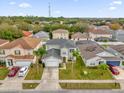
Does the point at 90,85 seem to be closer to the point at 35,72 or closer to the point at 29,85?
the point at 29,85

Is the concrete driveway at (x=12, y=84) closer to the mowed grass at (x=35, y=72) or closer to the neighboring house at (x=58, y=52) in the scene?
the mowed grass at (x=35, y=72)

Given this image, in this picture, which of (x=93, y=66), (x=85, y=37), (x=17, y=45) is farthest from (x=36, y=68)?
(x=85, y=37)

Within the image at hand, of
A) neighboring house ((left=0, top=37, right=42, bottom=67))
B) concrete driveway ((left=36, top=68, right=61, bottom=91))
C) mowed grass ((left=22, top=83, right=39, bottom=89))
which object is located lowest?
mowed grass ((left=22, top=83, right=39, bottom=89))

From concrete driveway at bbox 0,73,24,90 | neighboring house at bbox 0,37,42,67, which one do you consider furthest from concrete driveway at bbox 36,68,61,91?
neighboring house at bbox 0,37,42,67

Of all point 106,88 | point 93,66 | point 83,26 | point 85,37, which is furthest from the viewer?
point 83,26

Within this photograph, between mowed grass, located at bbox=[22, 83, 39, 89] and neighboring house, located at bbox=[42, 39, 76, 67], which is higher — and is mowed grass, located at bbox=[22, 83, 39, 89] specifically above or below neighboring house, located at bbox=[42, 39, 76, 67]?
below

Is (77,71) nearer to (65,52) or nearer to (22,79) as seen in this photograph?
(65,52)

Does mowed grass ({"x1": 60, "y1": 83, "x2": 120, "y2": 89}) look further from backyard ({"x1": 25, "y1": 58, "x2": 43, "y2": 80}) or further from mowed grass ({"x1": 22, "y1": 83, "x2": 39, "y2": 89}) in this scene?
backyard ({"x1": 25, "y1": 58, "x2": 43, "y2": 80})
